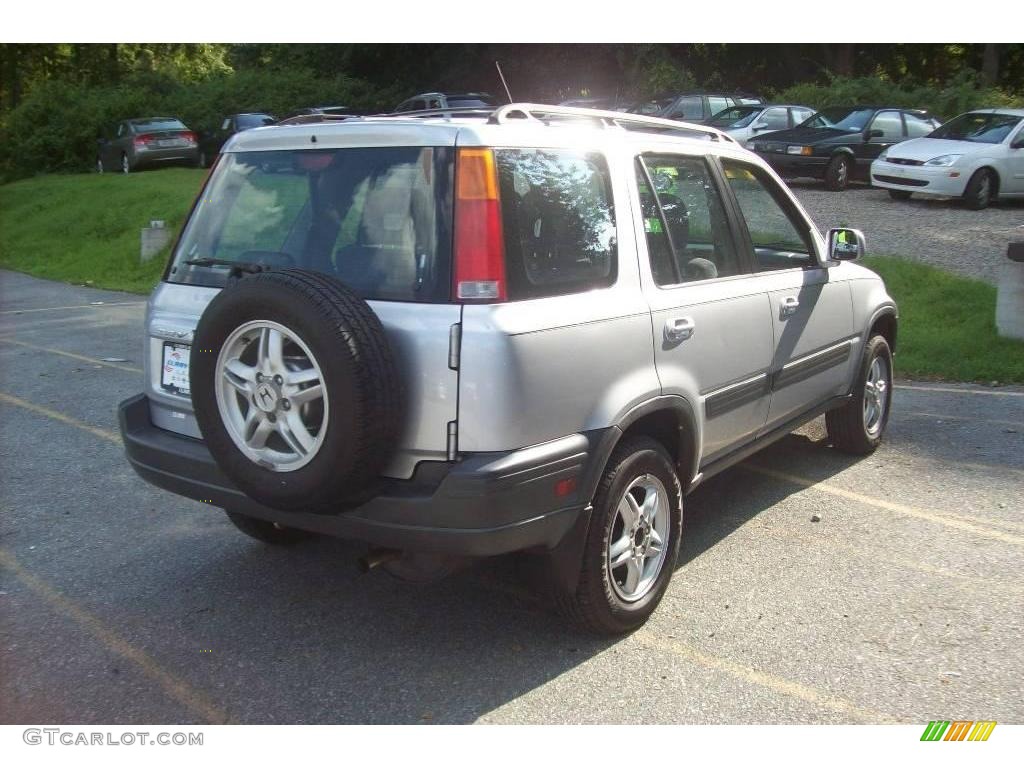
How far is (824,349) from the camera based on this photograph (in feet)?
17.9

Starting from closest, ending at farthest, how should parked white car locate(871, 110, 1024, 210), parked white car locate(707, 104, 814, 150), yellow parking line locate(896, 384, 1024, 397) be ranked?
yellow parking line locate(896, 384, 1024, 397), parked white car locate(871, 110, 1024, 210), parked white car locate(707, 104, 814, 150)

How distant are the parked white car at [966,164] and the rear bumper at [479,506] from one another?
1418cm

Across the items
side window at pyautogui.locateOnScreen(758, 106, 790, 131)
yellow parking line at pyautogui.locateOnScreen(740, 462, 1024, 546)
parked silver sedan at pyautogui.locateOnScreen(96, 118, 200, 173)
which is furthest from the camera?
parked silver sedan at pyautogui.locateOnScreen(96, 118, 200, 173)

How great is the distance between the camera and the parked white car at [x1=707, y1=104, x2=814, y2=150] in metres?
20.5

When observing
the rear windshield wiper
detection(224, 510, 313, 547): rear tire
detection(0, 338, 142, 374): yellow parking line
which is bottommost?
detection(224, 510, 313, 547): rear tire

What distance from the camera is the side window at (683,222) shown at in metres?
4.14

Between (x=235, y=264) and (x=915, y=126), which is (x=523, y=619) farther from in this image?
(x=915, y=126)

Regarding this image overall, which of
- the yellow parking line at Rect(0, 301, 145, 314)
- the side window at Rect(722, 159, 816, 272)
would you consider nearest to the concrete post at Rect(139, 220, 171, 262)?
the yellow parking line at Rect(0, 301, 145, 314)

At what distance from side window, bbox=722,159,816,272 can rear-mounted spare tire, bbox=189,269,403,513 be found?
2404 mm

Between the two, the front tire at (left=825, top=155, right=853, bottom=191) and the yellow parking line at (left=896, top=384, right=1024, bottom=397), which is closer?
the yellow parking line at (left=896, top=384, right=1024, bottom=397)

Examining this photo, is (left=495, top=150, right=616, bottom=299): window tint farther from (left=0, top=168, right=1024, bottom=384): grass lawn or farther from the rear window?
the rear window

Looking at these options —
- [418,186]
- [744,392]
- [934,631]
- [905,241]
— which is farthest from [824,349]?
[905,241]

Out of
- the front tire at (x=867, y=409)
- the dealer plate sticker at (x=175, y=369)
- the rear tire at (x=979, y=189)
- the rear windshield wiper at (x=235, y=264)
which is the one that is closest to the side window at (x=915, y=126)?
the rear tire at (x=979, y=189)

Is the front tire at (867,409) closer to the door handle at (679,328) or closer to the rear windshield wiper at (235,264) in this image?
the door handle at (679,328)
